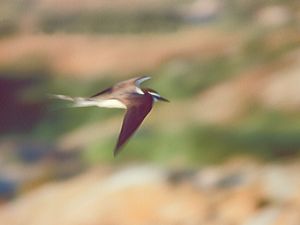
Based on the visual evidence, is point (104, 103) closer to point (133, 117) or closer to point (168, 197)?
point (133, 117)

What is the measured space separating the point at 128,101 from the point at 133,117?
23 millimetres

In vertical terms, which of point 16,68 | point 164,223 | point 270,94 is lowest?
point 164,223

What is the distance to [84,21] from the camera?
0.97m

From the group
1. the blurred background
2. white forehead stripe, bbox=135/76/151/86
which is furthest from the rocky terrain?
white forehead stripe, bbox=135/76/151/86

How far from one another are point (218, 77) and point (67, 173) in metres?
0.25

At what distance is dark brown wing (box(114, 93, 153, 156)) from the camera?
89cm

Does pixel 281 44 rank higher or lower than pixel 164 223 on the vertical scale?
higher

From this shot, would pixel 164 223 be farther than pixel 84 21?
No

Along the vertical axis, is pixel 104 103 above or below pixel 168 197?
above

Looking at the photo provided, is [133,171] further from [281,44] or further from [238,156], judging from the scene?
[281,44]

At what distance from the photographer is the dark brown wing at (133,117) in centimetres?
89

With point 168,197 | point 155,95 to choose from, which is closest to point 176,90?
point 155,95

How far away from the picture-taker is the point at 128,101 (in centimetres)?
89

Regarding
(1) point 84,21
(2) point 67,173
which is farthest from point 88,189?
(1) point 84,21
